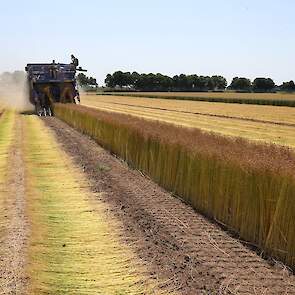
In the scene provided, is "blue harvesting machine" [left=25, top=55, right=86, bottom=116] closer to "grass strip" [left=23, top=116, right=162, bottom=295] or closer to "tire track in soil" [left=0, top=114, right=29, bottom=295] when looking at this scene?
"tire track in soil" [left=0, top=114, right=29, bottom=295]

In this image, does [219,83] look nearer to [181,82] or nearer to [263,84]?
[181,82]

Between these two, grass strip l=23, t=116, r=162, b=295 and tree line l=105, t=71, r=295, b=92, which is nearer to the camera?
grass strip l=23, t=116, r=162, b=295

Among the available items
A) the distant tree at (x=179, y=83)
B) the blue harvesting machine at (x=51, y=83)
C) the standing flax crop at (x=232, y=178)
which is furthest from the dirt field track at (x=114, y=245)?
the distant tree at (x=179, y=83)

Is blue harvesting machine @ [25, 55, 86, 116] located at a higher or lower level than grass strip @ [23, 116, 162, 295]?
higher

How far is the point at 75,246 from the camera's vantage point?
8.09 m

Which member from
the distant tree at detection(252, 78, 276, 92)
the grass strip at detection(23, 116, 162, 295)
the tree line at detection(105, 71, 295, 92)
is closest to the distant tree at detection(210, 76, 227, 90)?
the tree line at detection(105, 71, 295, 92)

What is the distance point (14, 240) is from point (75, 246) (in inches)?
34.9

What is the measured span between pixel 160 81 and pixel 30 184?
473 ft

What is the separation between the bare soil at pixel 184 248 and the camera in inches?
254

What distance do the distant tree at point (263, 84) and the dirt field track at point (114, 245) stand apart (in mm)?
124493

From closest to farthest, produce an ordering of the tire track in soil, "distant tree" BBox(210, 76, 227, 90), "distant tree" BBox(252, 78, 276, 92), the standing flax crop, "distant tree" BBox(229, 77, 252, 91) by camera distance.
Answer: the tire track in soil, the standing flax crop, "distant tree" BBox(252, 78, 276, 92), "distant tree" BBox(229, 77, 252, 91), "distant tree" BBox(210, 76, 227, 90)

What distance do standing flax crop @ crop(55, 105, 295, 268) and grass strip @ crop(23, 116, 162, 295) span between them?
1.66m

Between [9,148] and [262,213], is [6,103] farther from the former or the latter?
[262,213]

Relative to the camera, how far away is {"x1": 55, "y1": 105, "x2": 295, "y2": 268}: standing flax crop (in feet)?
24.0
